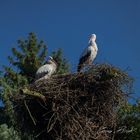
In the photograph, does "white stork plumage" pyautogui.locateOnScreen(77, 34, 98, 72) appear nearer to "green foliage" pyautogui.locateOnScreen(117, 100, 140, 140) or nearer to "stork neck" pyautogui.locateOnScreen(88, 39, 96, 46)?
"stork neck" pyautogui.locateOnScreen(88, 39, 96, 46)

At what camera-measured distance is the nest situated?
40.0 ft

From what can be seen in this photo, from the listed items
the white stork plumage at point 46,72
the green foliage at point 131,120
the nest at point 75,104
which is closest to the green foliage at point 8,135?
the green foliage at point 131,120

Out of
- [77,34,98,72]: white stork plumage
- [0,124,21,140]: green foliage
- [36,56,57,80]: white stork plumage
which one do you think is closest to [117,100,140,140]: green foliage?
[77,34,98,72]: white stork plumage

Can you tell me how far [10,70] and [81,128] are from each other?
13913mm

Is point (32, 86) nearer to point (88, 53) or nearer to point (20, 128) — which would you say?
point (20, 128)

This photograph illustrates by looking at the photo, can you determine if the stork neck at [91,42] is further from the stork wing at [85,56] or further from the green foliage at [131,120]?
the green foliage at [131,120]

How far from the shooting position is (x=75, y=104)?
489 inches

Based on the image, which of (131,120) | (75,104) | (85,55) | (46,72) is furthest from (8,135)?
(75,104)

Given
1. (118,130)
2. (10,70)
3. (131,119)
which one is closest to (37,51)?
(10,70)

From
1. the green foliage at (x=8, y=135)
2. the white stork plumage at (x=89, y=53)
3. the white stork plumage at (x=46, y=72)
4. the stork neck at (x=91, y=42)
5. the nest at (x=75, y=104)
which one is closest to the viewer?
the nest at (x=75, y=104)

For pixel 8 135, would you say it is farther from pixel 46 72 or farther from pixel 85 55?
pixel 85 55

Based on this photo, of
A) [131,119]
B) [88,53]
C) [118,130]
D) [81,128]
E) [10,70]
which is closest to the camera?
[81,128]

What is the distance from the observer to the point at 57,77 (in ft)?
42.2

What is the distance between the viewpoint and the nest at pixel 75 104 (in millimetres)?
12188
